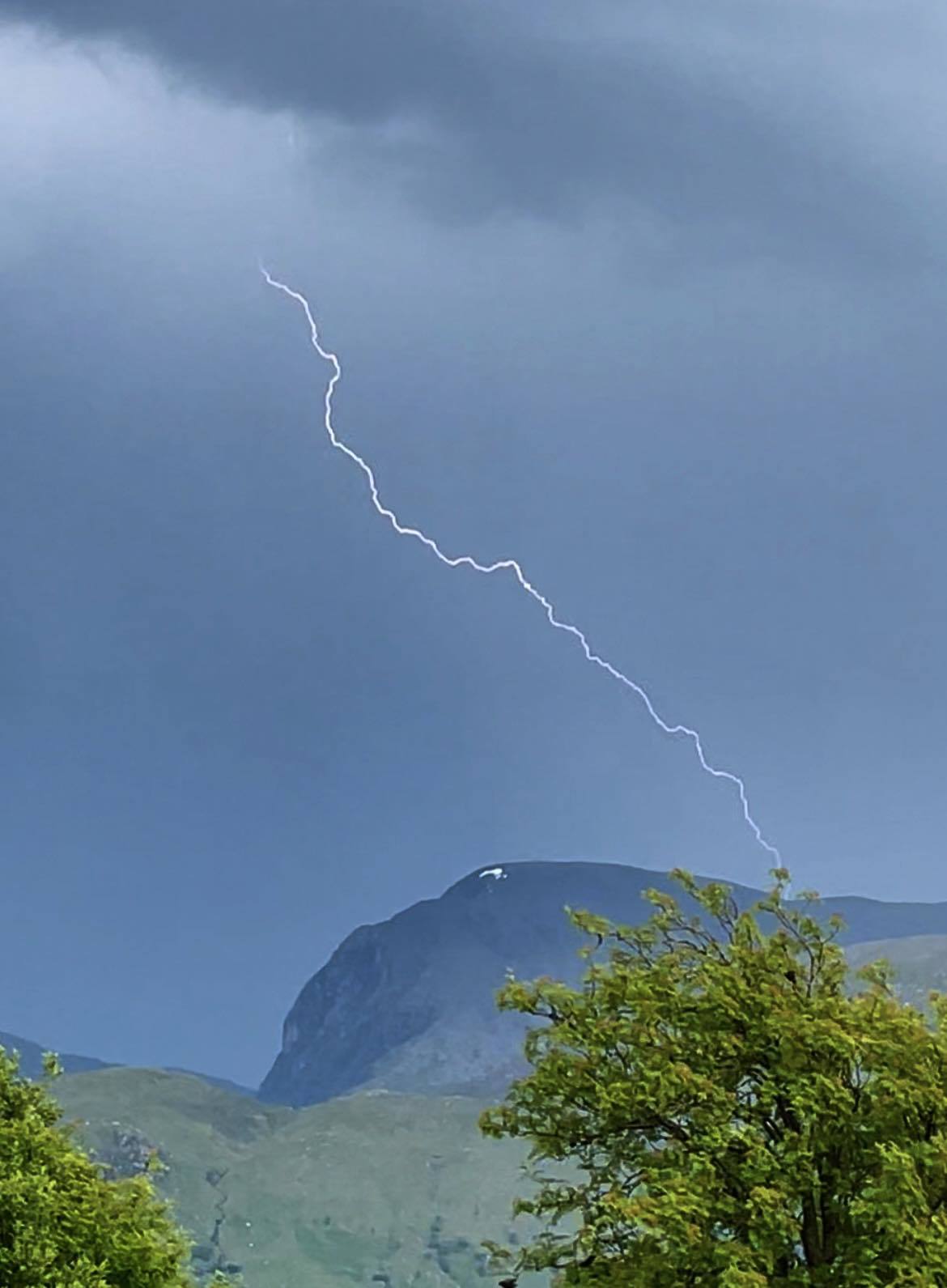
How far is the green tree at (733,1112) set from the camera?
22266 millimetres

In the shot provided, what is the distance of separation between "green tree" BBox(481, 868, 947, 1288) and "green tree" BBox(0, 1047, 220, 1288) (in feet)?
17.9

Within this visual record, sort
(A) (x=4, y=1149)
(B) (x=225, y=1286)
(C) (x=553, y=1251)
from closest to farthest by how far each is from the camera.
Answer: (A) (x=4, y=1149)
(C) (x=553, y=1251)
(B) (x=225, y=1286)

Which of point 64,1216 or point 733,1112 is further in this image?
point 733,1112

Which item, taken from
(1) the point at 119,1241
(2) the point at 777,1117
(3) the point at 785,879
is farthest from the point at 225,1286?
(3) the point at 785,879

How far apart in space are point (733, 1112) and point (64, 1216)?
9.59 meters

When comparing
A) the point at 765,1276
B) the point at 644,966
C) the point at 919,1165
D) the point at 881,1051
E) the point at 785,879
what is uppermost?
the point at 785,879

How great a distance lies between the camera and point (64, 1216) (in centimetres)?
2350

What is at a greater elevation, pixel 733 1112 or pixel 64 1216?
pixel 733 1112

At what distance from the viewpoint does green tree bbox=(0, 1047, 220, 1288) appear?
73.7ft

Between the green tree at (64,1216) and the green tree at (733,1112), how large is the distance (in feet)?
17.9

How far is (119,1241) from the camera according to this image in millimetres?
24297

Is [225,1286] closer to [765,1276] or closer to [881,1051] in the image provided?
[765,1276]

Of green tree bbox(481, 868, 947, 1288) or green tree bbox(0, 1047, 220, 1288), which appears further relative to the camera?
green tree bbox(0, 1047, 220, 1288)

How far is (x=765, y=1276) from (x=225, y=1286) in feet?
32.3
